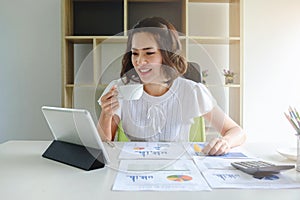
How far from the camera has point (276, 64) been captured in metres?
2.42

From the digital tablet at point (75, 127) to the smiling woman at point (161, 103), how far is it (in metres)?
0.21

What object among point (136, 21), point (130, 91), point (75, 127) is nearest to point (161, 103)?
point (130, 91)

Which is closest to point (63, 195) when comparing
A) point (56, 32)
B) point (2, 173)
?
point (2, 173)

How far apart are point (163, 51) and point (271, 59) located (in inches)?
60.2

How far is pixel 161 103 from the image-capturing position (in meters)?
1.35

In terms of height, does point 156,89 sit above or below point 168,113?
above

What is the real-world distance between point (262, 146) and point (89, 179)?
723mm

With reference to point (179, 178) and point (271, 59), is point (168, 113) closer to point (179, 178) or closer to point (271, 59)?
point (179, 178)

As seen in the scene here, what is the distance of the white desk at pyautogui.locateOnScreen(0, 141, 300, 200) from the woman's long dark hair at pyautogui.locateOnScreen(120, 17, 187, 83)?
0.39m

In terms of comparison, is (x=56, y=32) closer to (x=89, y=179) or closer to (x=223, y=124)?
(x=223, y=124)

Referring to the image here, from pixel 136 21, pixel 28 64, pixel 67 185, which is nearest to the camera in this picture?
pixel 67 185

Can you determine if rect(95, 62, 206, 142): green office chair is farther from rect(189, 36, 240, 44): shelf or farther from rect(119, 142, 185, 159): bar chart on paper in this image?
rect(189, 36, 240, 44): shelf

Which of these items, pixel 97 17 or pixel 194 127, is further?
pixel 97 17

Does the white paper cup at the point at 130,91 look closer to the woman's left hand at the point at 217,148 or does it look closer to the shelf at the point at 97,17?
the woman's left hand at the point at 217,148
